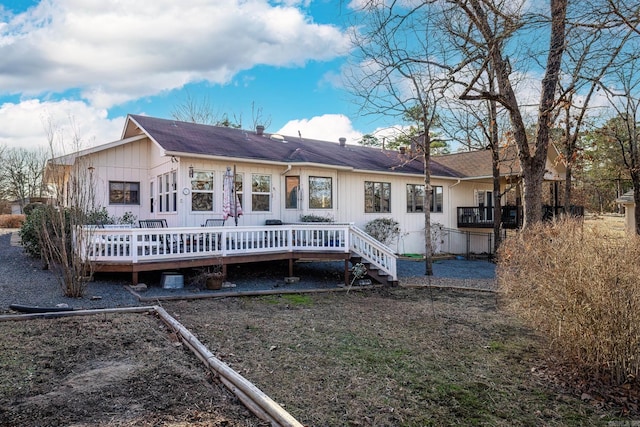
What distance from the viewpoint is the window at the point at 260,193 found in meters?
12.8

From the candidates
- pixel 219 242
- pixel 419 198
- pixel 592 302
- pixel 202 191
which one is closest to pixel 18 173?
pixel 202 191

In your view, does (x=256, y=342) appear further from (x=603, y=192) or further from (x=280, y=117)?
(x=603, y=192)

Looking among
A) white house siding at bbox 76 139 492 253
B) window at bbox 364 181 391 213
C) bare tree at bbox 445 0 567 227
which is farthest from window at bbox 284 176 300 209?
bare tree at bbox 445 0 567 227

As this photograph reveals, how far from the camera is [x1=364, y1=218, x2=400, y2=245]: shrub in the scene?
15.3m

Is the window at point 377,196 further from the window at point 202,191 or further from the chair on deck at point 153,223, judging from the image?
the chair on deck at point 153,223

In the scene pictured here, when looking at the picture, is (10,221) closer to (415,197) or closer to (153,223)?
(153,223)

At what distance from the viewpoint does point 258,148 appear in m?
14.0

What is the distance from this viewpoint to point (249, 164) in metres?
12.7

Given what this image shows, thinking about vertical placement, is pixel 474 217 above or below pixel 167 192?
below

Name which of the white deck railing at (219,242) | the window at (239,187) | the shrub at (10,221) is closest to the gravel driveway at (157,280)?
the white deck railing at (219,242)

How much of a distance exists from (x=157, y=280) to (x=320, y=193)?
20.1 ft

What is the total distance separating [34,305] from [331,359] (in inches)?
216

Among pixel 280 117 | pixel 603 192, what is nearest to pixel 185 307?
pixel 280 117

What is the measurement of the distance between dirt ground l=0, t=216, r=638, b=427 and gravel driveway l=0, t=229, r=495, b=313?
148 cm
